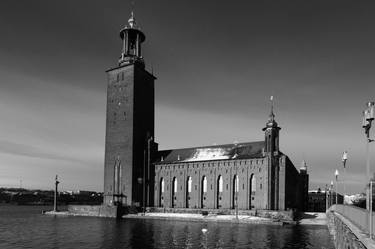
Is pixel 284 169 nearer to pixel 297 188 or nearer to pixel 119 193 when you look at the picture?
pixel 297 188

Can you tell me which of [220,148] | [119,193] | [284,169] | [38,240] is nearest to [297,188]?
[284,169]

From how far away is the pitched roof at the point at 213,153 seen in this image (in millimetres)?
81938

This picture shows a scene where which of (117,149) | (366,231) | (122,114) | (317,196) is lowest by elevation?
(317,196)

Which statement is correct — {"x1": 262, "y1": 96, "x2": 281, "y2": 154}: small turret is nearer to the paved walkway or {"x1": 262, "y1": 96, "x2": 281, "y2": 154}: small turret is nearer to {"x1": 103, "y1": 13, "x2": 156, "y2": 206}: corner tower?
the paved walkway

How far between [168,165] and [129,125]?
13218 millimetres

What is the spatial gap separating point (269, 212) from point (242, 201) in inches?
338

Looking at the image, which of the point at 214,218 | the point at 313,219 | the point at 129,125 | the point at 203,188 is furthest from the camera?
the point at 129,125

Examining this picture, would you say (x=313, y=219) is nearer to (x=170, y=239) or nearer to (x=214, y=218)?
(x=214, y=218)

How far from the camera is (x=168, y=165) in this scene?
91500 millimetres

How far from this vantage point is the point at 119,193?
294ft

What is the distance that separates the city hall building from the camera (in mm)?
77125

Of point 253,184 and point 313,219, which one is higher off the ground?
point 253,184

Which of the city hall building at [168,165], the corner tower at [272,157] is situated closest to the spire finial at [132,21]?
the city hall building at [168,165]

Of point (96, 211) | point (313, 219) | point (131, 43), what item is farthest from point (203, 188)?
point (131, 43)
